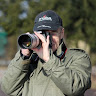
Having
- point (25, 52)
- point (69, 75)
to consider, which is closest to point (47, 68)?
point (69, 75)

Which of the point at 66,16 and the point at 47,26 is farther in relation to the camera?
the point at 66,16

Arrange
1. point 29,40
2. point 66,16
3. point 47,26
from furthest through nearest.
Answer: point 66,16 < point 47,26 < point 29,40

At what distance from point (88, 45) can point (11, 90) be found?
32.8 feet

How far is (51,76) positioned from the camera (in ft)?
6.20

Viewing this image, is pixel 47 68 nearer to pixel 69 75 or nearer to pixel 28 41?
pixel 69 75

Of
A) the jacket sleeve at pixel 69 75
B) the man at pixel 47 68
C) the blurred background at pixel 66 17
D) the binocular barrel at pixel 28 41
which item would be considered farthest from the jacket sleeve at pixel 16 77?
the blurred background at pixel 66 17

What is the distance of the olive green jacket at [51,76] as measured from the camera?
187cm

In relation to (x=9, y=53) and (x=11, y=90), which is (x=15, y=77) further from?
(x=9, y=53)

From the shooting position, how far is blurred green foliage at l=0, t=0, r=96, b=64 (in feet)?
36.7

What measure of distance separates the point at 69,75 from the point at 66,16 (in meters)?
9.56

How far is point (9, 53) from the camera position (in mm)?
16781

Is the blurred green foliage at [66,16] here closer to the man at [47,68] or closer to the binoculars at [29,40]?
the man at [47,68]

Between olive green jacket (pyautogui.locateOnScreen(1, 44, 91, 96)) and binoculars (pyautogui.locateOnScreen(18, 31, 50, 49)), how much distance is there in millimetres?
134

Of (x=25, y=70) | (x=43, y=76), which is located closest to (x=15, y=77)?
(x=25, y=70)
